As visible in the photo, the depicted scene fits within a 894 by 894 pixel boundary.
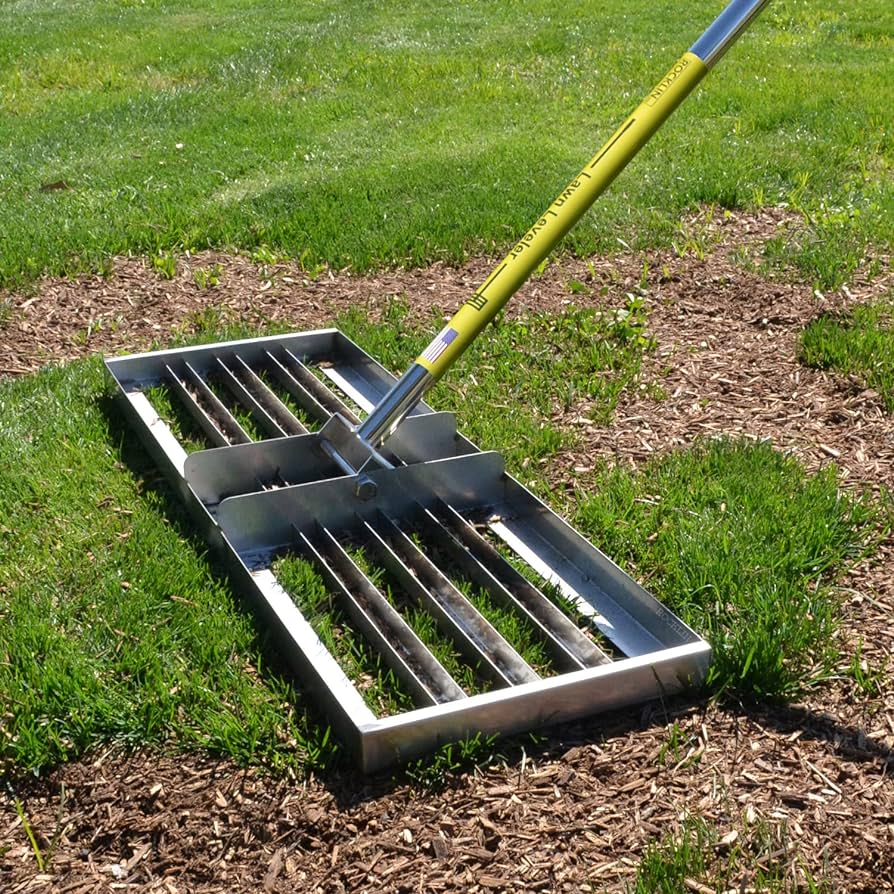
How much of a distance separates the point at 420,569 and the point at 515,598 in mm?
341

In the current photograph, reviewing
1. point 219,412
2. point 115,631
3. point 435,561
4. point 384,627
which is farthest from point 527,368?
point 115,631

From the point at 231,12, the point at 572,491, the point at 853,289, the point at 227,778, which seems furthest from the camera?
the point at 231,12

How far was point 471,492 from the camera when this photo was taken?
405 centimetres

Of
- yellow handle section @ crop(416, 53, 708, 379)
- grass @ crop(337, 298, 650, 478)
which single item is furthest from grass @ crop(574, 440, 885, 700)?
yellow handle section @ crop(416, 53, 708, 379)

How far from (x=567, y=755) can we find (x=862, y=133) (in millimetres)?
6828

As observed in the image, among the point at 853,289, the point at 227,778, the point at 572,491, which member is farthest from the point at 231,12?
the point at 227,778

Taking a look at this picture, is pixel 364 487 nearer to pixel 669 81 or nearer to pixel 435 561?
pixel 435 561

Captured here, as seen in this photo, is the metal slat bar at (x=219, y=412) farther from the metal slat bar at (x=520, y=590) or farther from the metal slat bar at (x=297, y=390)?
the metal slat bar at (x=520, y=590)

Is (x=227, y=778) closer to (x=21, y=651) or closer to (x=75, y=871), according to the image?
(x=75, y=871)

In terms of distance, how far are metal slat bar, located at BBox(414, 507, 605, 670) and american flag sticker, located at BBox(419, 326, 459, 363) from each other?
0.51m

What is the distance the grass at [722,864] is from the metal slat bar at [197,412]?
89.8 inches

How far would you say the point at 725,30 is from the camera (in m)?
3.50

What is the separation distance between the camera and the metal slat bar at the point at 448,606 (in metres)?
3.20

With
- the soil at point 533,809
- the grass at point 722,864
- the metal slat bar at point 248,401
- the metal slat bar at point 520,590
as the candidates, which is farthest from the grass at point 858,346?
the grass at point 722,864
